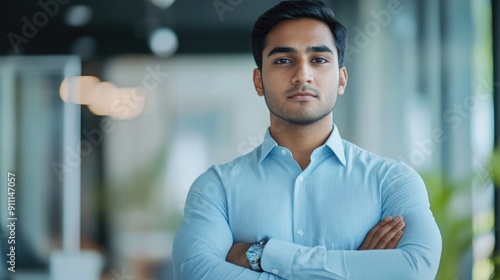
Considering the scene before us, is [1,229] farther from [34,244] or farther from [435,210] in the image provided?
[435,210]

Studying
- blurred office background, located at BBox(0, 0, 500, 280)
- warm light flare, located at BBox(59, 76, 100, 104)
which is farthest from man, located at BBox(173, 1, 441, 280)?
warm light flare, located at BBox(59, 76, 100, 104)

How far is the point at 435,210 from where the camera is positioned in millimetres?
3664

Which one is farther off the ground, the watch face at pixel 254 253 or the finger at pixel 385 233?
the finger at pixel 385 233

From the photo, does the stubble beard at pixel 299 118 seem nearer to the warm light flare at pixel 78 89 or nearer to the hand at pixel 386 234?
the hand at pixel 386 234

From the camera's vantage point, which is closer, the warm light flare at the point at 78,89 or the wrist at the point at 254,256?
the wrist at the point at 254,256

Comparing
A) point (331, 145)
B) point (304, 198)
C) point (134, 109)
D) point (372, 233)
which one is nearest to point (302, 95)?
point (331, 145)

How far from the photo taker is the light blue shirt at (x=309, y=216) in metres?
1.69

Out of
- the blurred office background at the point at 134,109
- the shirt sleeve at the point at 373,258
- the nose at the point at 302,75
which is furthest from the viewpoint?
the blurred office background at the point at 134,109

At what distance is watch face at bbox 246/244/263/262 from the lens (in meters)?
1.73

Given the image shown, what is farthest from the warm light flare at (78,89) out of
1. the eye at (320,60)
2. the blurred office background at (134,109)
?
the eye at (320,60)

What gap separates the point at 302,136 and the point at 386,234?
0.35m

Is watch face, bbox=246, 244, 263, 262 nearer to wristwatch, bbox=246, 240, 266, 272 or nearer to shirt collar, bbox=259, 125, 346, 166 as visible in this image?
wristwatch, bbox=246, 240, 266, 272

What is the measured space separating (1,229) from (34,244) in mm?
205

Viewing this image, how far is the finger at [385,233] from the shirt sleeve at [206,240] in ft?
0.84
